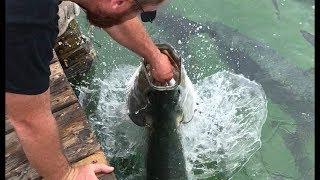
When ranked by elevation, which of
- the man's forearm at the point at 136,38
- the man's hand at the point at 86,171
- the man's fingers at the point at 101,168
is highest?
the man's forearm at the point at 136,38

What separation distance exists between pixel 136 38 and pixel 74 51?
118 cm

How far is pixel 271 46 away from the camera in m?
5.69

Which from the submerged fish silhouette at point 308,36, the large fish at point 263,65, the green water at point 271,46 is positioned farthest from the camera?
the submerged fish silhouette at point 308,36

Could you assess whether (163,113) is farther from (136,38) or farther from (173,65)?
(136,38)

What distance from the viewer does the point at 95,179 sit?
9.36ft

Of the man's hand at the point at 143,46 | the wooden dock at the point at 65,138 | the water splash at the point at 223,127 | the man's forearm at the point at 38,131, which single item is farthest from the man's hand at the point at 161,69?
the water splash at the point at 223,127

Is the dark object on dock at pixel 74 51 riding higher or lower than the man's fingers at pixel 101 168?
lower

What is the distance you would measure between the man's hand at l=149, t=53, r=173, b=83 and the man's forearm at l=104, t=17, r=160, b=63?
4 centimetres

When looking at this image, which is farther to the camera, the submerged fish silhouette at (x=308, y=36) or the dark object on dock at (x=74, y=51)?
the submerged fish silhouette at (x=308, y=36)

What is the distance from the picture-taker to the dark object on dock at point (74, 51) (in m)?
4.33

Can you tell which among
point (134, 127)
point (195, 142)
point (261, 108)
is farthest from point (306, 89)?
point (134, 127)

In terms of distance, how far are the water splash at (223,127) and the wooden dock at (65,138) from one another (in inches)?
48.7

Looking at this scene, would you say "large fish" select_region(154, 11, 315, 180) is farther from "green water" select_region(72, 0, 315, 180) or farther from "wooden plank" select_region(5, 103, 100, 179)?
"wooden plank" select_region(5, 103, 100, 179)

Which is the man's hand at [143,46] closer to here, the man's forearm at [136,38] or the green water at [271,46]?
the man's forearm at [136,38]
